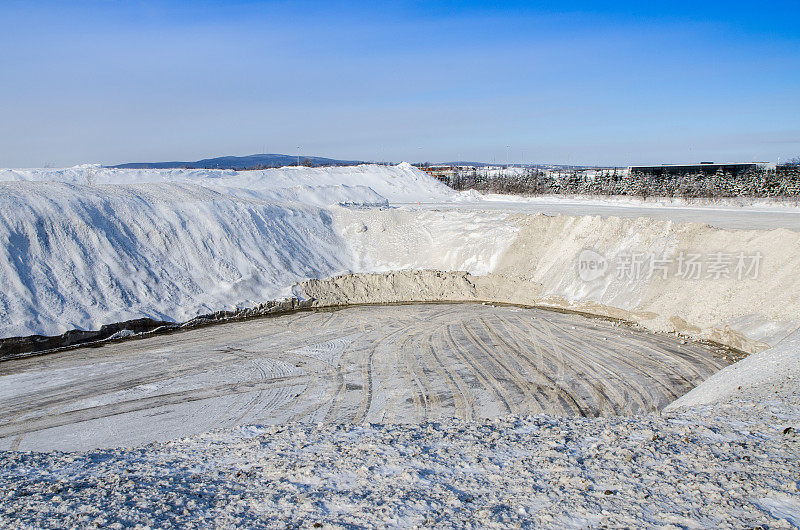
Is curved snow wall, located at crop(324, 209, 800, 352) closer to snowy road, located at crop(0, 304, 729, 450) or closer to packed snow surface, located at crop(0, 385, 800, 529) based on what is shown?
snowy road, located at crop(0, 304, 729, 450)

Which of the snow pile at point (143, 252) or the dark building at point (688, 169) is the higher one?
the dark building at point (688, 169)

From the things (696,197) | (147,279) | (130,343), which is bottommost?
(130,343)

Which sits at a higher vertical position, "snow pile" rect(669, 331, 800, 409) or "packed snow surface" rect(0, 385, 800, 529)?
"packed snow surface" rect(0, 385, 800, 529)

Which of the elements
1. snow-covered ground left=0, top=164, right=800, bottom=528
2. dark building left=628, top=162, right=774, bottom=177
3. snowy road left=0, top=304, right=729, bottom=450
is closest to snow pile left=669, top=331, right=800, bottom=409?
snow-covered ground left=0, top=164, right=800, bottom=528

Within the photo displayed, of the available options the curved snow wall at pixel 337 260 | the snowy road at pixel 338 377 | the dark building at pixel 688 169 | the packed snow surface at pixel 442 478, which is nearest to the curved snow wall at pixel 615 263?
the curved snow wall at pixel 337 260

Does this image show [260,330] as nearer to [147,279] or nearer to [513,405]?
[147,279]

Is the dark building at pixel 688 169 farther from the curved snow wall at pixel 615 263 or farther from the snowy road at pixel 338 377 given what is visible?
the snowy road at pixel 338 377

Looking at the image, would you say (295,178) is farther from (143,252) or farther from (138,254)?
(138,254)

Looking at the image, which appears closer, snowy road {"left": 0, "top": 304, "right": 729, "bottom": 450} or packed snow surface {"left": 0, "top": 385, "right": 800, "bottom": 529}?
packed snow surface {"left": 0, "top": 385, "right": 800, "bottom": 529}

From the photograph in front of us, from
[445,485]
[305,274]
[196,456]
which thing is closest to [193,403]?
[196,456]
